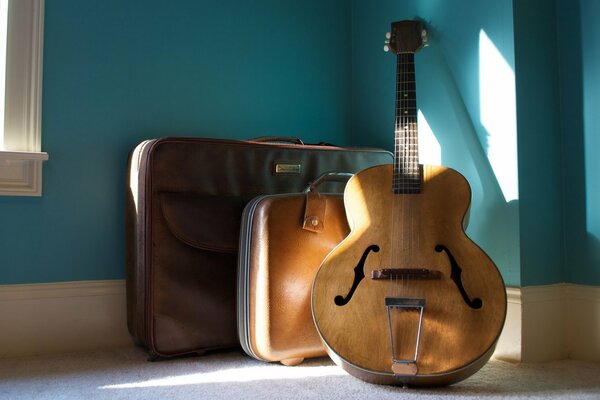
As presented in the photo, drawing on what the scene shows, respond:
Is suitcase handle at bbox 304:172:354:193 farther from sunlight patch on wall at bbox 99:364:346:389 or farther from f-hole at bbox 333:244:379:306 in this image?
sunlight patch on wall at bbox 99:364:346:389

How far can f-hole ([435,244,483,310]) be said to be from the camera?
1.29 meters

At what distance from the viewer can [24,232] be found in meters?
1.64

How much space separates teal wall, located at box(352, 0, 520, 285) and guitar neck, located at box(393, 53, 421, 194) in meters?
0.21

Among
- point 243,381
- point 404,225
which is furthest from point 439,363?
point 243,381

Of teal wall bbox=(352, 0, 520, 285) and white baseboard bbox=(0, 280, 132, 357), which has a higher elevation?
teal wall bbox=(352, 0, 520, 285)

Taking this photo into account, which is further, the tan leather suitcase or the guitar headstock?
the guitar headstock

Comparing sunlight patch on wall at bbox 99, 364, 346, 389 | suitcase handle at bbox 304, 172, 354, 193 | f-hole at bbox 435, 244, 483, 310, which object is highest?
suitcase handle at bbox 304, 172, 354, 193

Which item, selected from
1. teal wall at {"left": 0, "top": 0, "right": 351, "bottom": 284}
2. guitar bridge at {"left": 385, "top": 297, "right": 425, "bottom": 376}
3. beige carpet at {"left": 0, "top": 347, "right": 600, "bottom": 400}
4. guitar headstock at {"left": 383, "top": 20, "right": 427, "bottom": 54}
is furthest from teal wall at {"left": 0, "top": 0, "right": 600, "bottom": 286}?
guitar bridge at {"left": 385, "top": 297, "right": 425, "bottom": 376}

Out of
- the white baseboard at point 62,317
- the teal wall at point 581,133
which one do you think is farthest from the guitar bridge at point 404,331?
the white baseboard at point 62,317

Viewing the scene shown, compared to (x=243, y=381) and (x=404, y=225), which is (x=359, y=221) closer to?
(x=404, y=225)

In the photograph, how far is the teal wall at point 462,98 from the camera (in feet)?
5.27

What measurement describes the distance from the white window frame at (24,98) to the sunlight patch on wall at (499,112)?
1.16 metres

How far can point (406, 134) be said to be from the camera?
150 centimetres

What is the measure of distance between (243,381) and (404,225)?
49 cm
